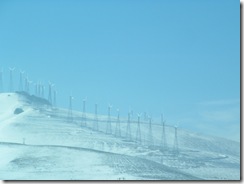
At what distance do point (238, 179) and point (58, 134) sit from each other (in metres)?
11.0

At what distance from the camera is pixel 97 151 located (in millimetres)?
21453

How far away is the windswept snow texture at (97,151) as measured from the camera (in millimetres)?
18234

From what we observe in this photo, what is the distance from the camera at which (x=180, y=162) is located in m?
21.3

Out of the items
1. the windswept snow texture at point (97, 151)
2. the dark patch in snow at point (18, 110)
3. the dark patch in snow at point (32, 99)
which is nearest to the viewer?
the windswept snow texture at point (97, 151)

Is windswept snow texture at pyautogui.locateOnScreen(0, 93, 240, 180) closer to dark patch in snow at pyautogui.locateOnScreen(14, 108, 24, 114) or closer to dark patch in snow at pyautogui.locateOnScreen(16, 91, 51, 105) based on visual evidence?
dark patch in snow at pyautogui.locateOnScreen(14, 108, 24, 114)

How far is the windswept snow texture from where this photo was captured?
18.2 m

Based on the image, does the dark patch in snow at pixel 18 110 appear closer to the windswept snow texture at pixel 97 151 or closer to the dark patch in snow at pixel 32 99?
the windswept snow texture at pixel 97 151

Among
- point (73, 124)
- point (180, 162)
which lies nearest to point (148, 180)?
point (180, 162)

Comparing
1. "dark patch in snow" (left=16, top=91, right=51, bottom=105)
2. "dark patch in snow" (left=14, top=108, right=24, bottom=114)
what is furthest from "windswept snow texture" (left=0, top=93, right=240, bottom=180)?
"dark patch in snow" (left=16, top=91, right=51, bottom=105)

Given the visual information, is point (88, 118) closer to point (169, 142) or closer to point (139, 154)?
point (169, 142)

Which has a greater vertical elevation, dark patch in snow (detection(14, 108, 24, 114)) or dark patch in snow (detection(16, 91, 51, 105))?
dark patch in snow (detection(16, 91, 51, 105))

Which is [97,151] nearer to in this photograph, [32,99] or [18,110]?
[18,110]

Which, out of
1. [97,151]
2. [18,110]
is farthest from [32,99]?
[97,151]

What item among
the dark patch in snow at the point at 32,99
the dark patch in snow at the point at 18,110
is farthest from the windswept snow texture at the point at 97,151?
the dark patch in snow at the point at 32,99
